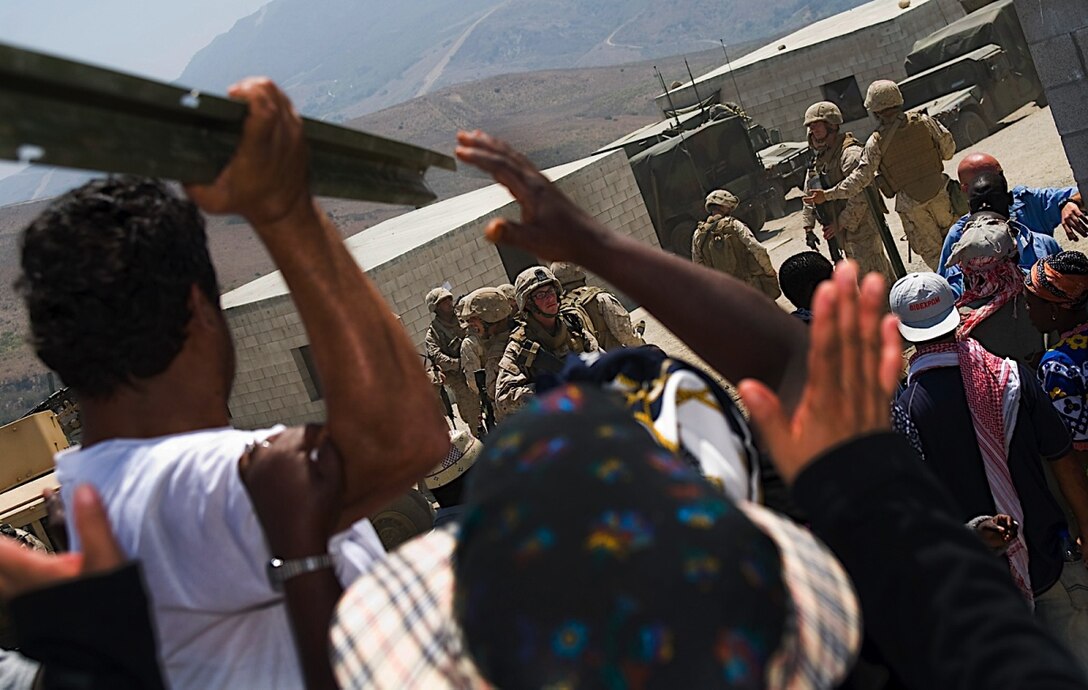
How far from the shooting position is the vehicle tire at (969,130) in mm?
17172

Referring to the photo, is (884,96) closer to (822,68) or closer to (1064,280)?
(1064,280)

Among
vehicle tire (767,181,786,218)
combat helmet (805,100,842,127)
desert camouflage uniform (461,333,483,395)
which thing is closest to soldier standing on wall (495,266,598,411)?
desert camouflage uniform (461,333,483,395)

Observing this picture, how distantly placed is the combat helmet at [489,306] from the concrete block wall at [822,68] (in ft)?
55.2

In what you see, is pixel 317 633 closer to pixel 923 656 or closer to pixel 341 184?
pixel 341 184

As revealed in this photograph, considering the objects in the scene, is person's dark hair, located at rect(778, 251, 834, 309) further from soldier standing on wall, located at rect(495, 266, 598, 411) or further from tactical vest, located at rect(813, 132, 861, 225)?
tactical vest, located at rect(813, 132, 861, 225)

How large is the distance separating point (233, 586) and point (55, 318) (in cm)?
41

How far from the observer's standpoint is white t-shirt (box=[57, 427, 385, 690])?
4.46 ft

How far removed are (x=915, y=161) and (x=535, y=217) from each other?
8.62 m

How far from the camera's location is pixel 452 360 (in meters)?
10.4

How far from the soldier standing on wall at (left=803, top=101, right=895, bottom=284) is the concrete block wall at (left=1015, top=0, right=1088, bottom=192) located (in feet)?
15.7

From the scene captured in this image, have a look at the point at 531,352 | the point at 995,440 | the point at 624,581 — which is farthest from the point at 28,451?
the point at 624,581

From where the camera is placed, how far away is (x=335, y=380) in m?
1.39

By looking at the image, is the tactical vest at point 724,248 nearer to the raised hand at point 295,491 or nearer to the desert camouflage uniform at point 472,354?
the desert camouflage uniform at point 472,354

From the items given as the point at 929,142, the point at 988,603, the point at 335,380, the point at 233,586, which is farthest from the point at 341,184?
the point at 929,142
